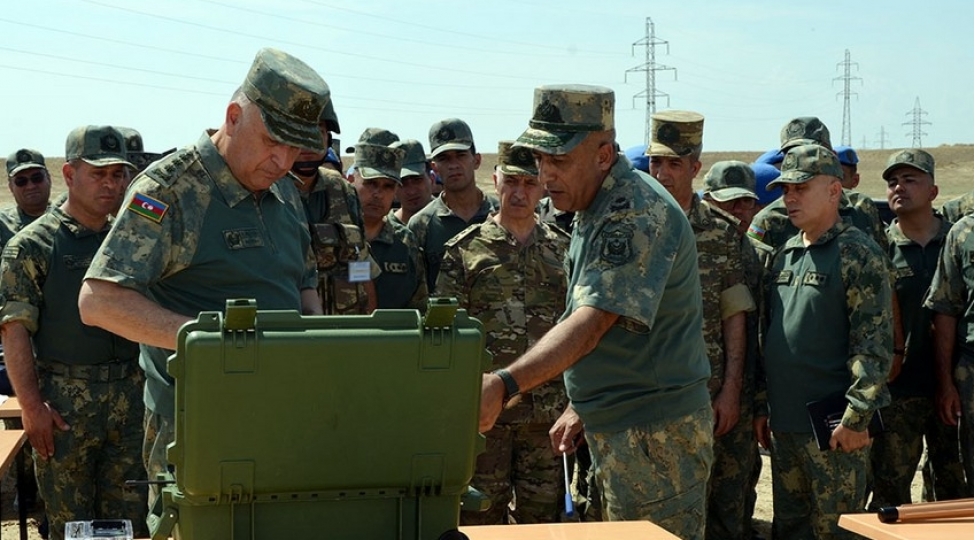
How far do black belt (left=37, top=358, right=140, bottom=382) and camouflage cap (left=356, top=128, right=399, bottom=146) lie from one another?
1.77m

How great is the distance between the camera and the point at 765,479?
852 cm

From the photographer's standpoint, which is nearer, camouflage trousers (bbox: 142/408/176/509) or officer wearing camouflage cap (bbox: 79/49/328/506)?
officer wearing camouflage cap (bbox: 79/49/328/506)

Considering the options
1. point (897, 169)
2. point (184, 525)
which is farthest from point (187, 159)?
point (897, 169)

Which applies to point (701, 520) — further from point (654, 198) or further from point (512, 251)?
point (512, 251)

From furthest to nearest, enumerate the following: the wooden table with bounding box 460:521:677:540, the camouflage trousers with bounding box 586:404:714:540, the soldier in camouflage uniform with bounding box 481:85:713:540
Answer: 1. the camouflage trousers with bounding box 586:404:714:540
2. the soldier in camouflage uniform with bounding box 481:85:713:540
3. the wooden table with bounding box 460:521:677:540

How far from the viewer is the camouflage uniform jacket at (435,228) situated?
6953 mm

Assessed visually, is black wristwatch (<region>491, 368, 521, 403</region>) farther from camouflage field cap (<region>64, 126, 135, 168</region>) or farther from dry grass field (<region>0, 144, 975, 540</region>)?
dry grass field (<region>0, 144, 975, 540</region>)

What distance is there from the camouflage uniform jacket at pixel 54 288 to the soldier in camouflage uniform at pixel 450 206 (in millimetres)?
1703

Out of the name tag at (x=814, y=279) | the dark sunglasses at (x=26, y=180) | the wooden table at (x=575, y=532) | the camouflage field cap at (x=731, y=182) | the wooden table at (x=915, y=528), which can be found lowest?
the wooden table at (x=915, y=528)

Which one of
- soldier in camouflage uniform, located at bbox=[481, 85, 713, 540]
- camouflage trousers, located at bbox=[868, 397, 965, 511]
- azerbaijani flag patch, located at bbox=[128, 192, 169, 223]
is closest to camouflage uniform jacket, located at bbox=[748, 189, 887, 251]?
camouflage trousers, located at bbox=[868, 397, 965, 511]

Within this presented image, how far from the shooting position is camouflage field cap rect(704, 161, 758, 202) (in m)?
6.78

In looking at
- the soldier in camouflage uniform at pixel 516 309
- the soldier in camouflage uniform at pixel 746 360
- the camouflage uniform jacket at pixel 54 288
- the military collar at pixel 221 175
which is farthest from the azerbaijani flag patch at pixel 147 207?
the soldier in camouflage uniform at pixel 746 360

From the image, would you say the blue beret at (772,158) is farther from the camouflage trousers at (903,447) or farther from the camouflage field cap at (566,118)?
the camouflage field cap at (566,118)

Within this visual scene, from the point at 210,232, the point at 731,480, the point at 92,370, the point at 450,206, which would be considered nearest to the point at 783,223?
the point at 731,480
